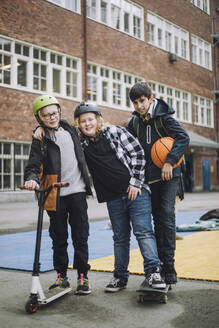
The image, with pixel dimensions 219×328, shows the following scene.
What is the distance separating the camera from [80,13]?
22.2m

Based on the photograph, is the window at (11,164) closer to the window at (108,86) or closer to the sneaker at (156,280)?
the window at (108,86)

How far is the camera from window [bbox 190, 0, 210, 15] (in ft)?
106

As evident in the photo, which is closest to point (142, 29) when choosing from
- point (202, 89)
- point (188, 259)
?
point (202, 89)

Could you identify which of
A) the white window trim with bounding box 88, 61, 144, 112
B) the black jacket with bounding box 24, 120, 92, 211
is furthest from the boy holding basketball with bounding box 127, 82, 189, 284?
the white window trim with bounding box 88, 61, 144, 112

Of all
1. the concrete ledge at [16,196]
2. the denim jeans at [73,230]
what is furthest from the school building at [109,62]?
the denim jeans at [73,230]

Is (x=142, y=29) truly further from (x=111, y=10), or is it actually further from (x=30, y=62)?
(x=30, y=62)

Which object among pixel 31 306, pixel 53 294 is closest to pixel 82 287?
pixel 53 294

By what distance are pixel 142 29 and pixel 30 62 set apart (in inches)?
384

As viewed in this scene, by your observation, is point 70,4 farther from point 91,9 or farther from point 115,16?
point 115,16

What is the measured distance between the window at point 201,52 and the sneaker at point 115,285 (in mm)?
29863

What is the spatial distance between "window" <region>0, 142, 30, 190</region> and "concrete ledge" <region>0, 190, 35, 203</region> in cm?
29

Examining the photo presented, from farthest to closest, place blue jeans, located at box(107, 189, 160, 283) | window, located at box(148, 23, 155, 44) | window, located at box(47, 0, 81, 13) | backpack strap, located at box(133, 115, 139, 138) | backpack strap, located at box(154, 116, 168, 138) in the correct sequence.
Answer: window, located at box(148, 23, 155, 44)
window, located at box(47, 0, 81, 13)
backpack strap, located at box(133, 115, 139, 138)
backpack strap, located at box(154, 116, 168, 138)
blue jeans, located at box(107, 189, 160, 283)

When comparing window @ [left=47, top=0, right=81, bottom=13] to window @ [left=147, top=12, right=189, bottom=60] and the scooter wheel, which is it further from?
the scooter wheel

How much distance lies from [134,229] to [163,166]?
24.7 inches
